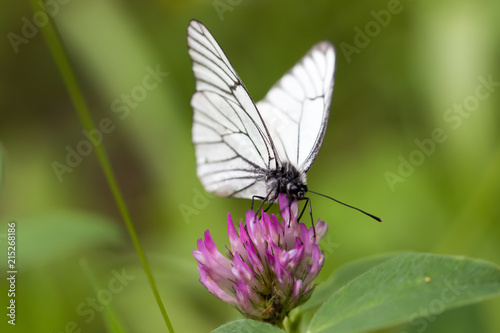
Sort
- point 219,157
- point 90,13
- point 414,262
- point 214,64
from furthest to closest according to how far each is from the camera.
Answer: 1. point 90,13
2. point 219,157
3. point 214,64
4. point 414,262

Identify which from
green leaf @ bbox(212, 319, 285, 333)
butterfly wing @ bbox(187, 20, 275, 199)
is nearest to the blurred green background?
butterfly wing @ bbox(187, 20, 275, 199)

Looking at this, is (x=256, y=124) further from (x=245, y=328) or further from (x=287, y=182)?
(x=245, y=328)

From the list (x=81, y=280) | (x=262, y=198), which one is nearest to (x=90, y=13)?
(x=81, y=280)

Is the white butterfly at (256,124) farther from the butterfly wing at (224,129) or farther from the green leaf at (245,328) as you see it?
the green leaf at (245,328)

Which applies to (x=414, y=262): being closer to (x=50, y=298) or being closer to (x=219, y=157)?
(x=219, y=157)

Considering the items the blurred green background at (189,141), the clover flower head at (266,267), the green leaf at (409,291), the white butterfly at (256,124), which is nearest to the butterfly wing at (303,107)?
the white butterfly at (256,124)

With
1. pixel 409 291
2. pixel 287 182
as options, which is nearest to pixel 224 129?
pixel 287 182
